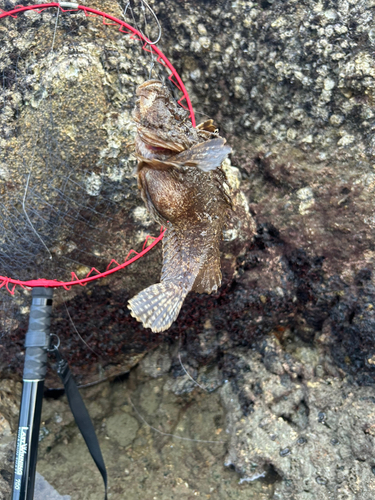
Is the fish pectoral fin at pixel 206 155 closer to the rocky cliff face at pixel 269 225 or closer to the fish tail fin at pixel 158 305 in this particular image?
the fish tail fin at pixel 158 305

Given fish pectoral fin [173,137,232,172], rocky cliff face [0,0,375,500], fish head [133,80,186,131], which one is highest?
fish head [133,80,186,131]

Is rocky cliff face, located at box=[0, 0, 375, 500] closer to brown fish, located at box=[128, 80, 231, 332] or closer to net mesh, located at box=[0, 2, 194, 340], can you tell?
net mesh, located at box=[0, 2, 194, 340]

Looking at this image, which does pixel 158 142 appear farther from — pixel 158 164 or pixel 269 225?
pixel 269 225

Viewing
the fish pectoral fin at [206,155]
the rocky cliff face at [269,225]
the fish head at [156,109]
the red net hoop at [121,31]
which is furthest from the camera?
the rocky cliff face at [269,225]

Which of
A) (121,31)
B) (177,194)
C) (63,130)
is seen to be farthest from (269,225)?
(121,31)

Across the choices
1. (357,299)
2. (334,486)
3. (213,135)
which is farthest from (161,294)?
(334,486)

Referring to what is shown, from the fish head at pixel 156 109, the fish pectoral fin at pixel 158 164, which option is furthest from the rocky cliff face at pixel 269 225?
the fish pectoral fin at pixel 158 164

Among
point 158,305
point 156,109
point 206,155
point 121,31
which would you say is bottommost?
point 158,305

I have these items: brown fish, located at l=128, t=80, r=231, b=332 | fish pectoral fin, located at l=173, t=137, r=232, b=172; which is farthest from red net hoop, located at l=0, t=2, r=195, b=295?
fish pectoral fin, located at l=173, t=137, r=232, b=172
